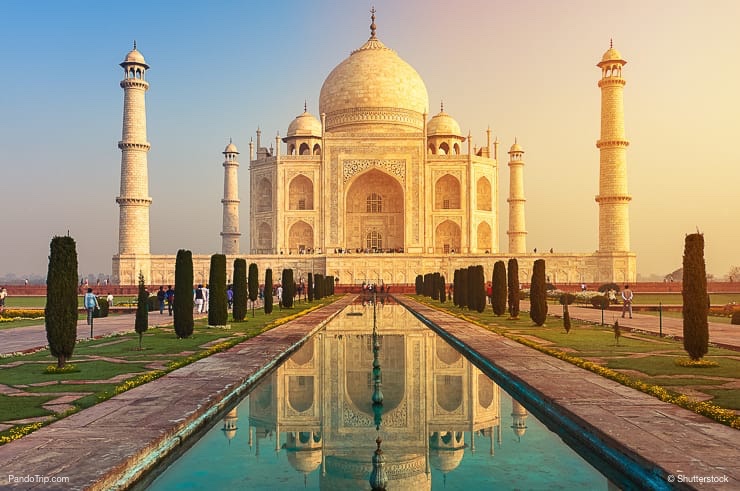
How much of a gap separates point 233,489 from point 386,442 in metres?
1.27

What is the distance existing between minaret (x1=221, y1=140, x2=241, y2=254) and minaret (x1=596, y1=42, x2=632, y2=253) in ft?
68.5

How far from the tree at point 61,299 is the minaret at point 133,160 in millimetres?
24802

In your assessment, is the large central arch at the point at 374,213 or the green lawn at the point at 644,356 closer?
the green lawn at the point at 644,356

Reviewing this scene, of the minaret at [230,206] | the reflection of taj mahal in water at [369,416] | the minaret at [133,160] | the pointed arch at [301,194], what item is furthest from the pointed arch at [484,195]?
the reflection of taj mahal in water at [369,416]

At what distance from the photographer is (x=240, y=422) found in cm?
544

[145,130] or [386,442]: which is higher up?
[145,130]

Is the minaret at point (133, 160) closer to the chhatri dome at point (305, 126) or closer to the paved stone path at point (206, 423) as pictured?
the chhatri dome at point (305, 126)

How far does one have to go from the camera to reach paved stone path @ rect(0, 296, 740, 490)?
11.9 ft

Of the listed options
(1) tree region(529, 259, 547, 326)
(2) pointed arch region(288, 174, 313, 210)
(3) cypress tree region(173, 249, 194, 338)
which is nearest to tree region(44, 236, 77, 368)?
(3) cypress tree region(173, 249, 194, 338)

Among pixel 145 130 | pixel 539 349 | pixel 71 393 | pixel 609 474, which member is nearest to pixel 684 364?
pixel 539 349

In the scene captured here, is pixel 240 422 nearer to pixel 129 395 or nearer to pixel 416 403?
pixel 129 395

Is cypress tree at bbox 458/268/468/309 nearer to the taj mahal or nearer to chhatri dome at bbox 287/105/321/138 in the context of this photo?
the taj mahal

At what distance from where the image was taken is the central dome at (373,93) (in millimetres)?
39750

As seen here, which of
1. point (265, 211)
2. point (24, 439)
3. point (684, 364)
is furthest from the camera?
point (265, 211)
